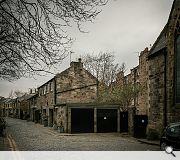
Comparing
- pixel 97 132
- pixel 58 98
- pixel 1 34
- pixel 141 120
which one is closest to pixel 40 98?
pixel 58 98

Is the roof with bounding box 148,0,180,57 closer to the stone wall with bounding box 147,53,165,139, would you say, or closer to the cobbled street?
the stone wall with bounding box 147,53,165,139

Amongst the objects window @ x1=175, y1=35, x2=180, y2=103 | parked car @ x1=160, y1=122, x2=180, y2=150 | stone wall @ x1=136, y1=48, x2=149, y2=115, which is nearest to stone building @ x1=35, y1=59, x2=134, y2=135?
stone wall @ x1=136, y1=48, x2=149, y2=115

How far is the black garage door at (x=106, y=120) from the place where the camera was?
27.7 m

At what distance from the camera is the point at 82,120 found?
27.5 meters

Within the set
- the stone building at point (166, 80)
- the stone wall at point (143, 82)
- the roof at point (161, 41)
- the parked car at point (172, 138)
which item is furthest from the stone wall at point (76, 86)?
the parked car at point (172, 138)

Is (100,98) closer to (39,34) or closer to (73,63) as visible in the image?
(73,63)

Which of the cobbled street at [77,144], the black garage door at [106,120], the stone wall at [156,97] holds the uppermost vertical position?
the stone wall at [156,97]

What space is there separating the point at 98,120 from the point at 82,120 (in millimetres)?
1428

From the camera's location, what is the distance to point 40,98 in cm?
4534

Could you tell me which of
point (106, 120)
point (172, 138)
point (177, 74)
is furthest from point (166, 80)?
point (106, 120)

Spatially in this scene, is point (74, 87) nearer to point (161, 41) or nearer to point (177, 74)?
point (161, 41)

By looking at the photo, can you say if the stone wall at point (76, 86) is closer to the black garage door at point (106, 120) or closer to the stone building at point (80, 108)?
the stone building at point (80, 108)

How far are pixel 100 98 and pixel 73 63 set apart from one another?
15.9 feet

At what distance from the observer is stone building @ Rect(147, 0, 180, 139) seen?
51.0ft
